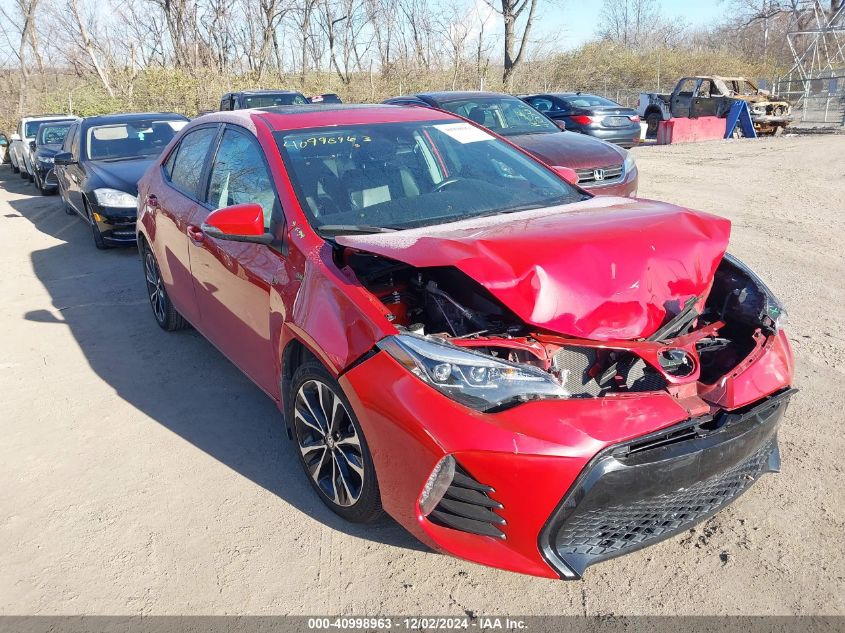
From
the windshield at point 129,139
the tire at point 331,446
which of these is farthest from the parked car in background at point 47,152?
the tire at point 331,446

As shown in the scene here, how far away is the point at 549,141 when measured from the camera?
8680 millimetres

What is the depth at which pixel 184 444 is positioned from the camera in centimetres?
371

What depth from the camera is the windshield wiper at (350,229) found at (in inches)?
122

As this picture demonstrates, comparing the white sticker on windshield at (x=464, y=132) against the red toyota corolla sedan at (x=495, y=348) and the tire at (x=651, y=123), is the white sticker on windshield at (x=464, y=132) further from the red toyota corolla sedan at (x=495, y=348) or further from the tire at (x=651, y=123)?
the tire at (x=651, y=123)

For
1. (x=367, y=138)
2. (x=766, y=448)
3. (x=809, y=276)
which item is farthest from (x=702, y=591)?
(x=809, y=276)

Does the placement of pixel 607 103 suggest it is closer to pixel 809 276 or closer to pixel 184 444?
pixel 809 276

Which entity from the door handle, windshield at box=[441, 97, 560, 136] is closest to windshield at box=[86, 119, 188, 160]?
windshield at box=[441, 97, 560, 136]

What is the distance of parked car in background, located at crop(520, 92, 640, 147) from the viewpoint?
48.6ft

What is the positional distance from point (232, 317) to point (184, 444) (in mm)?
735

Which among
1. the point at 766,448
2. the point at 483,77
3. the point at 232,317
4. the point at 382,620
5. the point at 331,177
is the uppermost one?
the point at 483,77

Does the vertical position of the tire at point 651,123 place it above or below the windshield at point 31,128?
below

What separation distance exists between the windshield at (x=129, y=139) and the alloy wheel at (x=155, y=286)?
4.87 metres

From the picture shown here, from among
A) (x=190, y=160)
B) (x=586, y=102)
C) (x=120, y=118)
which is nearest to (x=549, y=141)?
(x=190, y=160)

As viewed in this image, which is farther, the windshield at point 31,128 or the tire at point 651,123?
the tire at point 651,123
